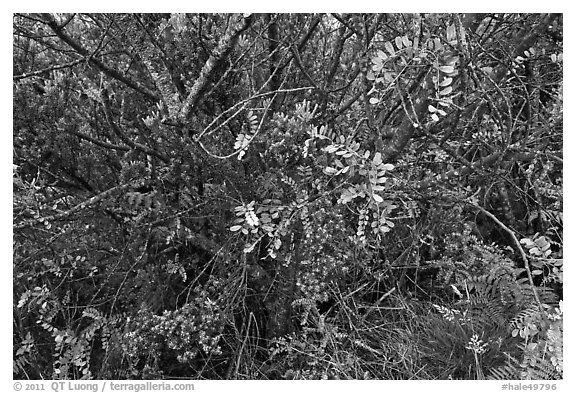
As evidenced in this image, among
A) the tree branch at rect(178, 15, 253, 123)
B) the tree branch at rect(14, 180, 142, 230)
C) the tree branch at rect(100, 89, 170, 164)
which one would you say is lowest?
the tree branch at rect(14, 180, 142, 230)

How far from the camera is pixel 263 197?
4.72 ft

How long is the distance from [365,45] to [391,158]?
1.01ft

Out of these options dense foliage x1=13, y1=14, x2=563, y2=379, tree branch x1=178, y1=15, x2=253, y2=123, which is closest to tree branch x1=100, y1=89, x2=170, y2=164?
dense foliage x1=13, y1=14, x2=563, y2=379

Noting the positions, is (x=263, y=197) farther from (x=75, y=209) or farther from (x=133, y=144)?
(x=75, y=209)

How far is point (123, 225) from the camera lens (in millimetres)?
1541

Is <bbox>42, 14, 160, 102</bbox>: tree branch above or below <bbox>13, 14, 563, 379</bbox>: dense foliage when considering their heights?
above

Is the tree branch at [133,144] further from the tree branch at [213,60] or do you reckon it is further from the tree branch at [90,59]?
the tree branch at [213,60]


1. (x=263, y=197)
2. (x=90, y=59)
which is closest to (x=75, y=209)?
(x=90, y=59)

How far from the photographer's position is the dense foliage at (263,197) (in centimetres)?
133

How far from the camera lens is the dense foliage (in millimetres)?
1334

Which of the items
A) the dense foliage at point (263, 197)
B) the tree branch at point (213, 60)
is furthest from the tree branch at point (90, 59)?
the tree branch at point (213, 60)

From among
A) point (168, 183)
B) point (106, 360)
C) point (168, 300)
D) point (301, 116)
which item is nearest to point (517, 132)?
point (301, 116)

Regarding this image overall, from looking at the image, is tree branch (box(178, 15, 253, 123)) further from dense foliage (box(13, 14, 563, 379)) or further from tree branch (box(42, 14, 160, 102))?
tree branch (box(42, 14, 160, 102))

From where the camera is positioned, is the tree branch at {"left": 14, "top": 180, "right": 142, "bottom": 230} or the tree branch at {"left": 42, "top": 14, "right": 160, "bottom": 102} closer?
the tree branch at {"left": 42, "top": 14, "right": 160, "bottom": 102}
